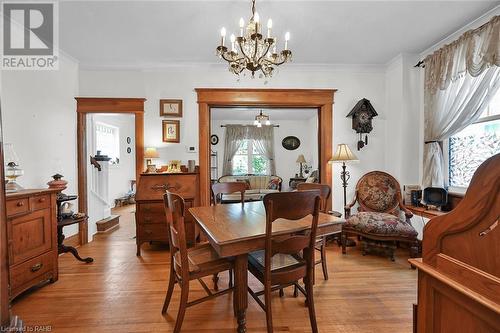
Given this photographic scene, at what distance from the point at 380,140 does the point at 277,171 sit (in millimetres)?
4383

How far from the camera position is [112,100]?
3.42m

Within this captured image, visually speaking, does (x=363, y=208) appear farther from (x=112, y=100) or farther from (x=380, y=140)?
(x=112, y=100)

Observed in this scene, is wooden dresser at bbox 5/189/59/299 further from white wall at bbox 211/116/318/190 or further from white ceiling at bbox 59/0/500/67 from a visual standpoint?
white wall at bbox 211/116/318/190

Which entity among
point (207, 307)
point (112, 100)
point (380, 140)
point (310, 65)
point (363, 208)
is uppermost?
point (310, 65)

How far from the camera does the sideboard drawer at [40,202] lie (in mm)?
2104

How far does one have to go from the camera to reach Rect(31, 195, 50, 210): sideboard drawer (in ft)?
6.90

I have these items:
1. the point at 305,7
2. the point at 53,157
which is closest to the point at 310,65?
the point at 305,7

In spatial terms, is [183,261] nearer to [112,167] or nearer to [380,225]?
[380,225]

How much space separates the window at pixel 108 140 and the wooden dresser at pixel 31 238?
3.76 metres

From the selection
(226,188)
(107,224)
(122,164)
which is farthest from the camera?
(122,164)

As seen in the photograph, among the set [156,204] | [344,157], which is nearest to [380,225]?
[344,157]

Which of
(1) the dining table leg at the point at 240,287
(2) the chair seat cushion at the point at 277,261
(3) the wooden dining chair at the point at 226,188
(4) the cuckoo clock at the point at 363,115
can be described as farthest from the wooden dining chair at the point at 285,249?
(4) the cuckoo clock at the point at 363,115

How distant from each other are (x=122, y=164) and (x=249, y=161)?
12.3 ft

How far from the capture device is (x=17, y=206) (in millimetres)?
1949
